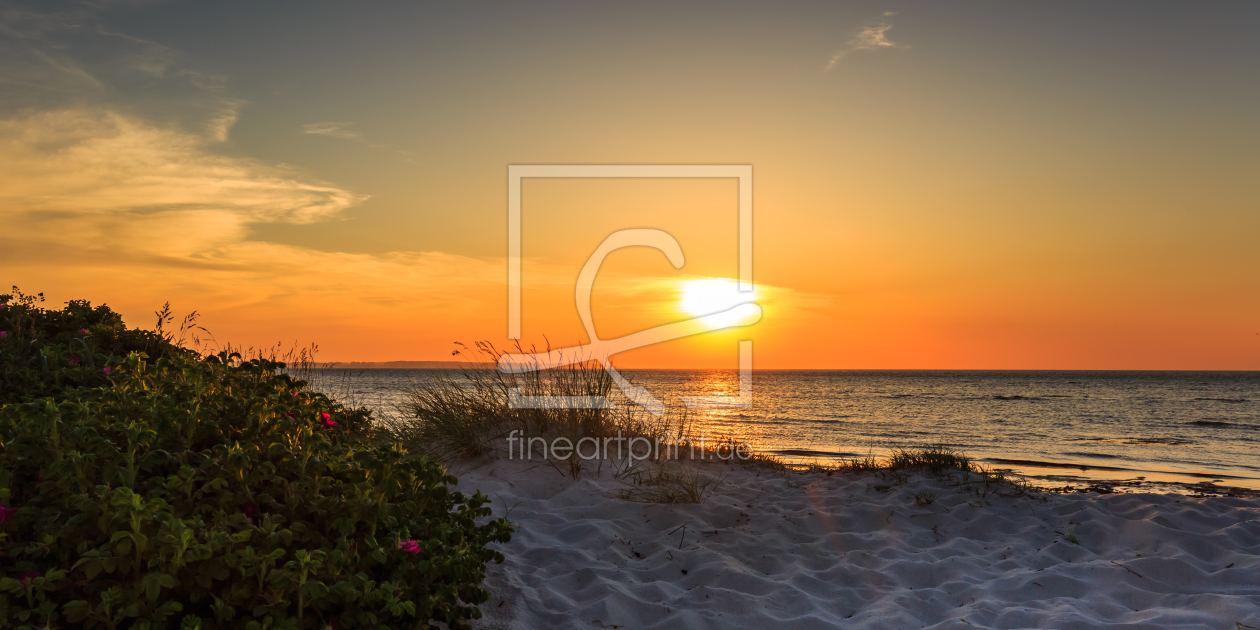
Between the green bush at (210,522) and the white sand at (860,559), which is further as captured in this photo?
the white sand at (860,559)

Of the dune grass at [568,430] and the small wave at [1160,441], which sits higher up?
the dune grass at [568,430]

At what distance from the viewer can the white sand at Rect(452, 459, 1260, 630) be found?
374 centimetres

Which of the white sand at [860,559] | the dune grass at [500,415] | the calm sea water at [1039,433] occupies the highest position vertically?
the dune grass at [500,415]

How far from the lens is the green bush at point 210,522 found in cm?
204

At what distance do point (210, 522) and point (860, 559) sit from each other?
4.02 meters

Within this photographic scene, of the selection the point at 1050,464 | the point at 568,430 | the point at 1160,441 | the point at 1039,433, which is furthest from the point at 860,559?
the point at 1039,433

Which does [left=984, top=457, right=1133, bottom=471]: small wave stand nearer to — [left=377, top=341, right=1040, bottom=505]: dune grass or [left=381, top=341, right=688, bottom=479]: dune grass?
[left=377, top=341, right=1040, bottom=505]: dune grass

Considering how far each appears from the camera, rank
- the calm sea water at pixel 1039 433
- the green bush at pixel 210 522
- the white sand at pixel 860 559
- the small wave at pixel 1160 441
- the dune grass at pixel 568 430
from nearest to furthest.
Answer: the green bush at pixel 210 522 < the white sand at pixel 860 559 < the dune grass at pixel 568 430 < the calm sea water at pixel 1039 433 < the small wave at pixel 1160 441

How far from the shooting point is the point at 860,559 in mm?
4742

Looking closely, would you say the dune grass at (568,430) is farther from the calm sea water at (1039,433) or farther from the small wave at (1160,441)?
A: the small wave at (1160,441)

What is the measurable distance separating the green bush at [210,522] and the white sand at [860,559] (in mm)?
1124

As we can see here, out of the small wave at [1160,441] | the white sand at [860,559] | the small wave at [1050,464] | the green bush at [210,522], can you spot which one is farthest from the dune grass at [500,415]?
the small wave at [1160,441]

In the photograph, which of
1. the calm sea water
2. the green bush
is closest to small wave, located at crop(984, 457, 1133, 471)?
the calm sea water

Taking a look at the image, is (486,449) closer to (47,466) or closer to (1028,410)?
(47,466)
